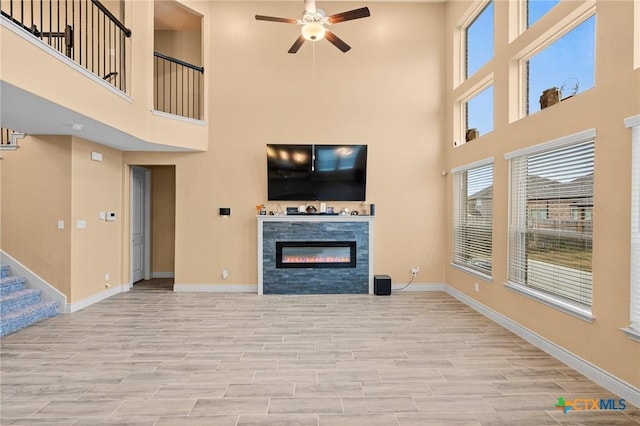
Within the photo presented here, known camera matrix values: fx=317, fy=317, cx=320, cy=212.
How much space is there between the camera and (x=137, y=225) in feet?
21.7

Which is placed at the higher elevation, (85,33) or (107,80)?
(85,33)

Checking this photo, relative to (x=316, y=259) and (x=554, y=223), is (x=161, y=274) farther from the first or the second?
(x=554, y=223)

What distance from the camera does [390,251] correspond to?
605 centimetres

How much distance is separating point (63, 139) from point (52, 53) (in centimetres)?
184

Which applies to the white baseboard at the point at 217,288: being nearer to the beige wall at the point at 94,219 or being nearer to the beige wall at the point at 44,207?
the beige wall at the point at 94,219

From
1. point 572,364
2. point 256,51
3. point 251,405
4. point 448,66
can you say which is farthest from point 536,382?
point 256,51

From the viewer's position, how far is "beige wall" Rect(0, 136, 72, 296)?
469 cm

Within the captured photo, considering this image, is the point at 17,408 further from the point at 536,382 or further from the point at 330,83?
the point at 330,83

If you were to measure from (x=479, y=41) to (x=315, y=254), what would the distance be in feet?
14.8

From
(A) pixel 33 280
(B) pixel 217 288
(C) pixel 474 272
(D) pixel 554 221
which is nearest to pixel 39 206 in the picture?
(A) pixel 33 280

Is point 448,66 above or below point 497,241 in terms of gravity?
above

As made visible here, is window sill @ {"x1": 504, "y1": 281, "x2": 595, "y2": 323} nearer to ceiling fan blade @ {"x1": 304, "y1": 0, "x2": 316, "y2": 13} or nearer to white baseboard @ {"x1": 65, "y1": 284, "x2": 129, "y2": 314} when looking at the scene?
ceiling fan blade @ {"x1": 304, "y1": 0, "x2": 316, "y2": 13}

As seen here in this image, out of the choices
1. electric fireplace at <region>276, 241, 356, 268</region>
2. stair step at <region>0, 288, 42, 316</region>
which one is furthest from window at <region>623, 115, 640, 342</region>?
stair step at <region>0, 288, 42, 316</region>

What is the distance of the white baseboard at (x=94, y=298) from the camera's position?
470 centimetres
